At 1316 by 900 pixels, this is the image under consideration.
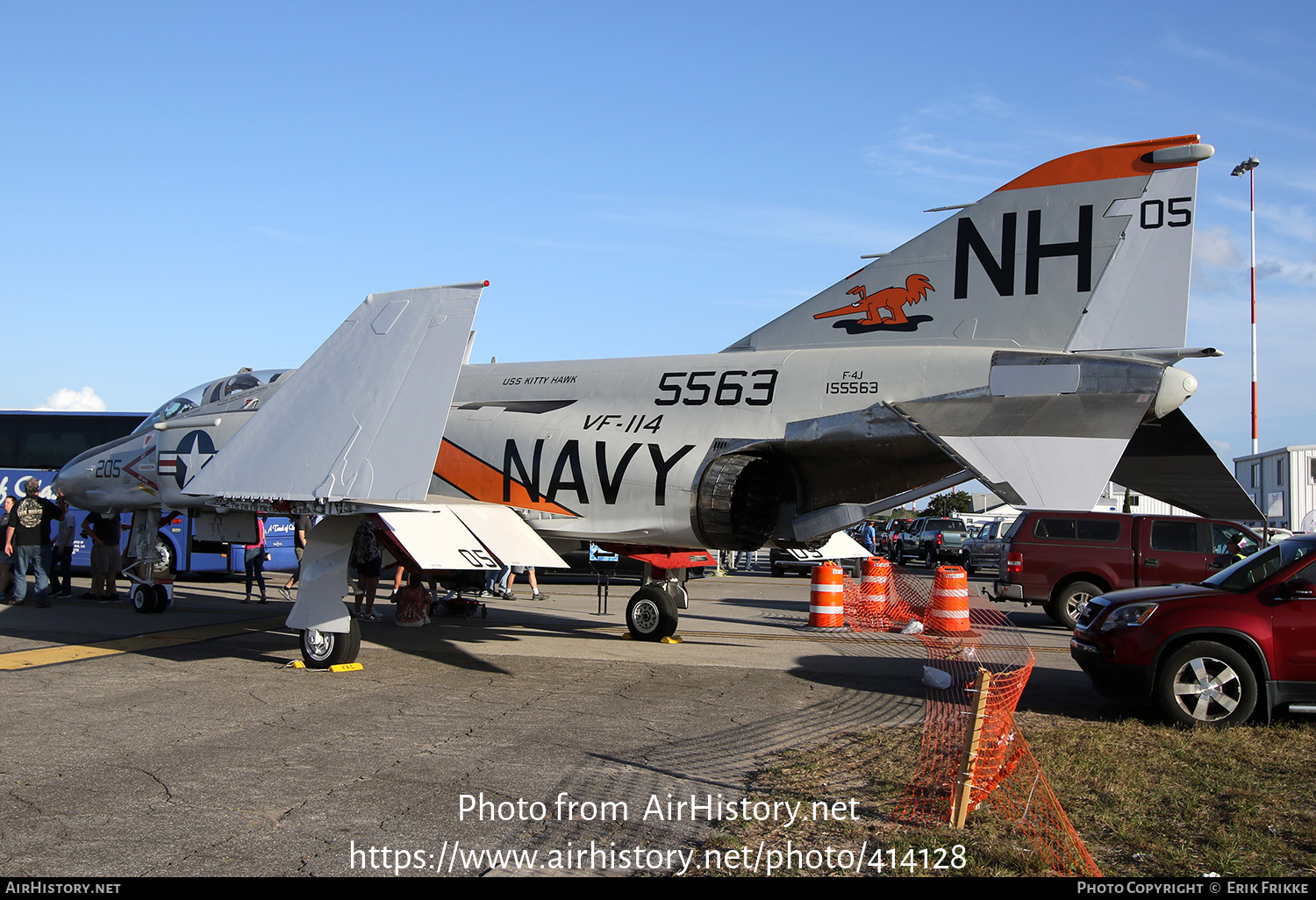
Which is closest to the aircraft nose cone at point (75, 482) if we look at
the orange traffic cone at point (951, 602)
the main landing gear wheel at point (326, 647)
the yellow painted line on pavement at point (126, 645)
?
the yellow painted line on pavement at point (126, 645)

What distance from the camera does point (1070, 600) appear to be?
1557 cm

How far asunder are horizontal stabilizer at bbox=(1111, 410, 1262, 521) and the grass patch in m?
2.93

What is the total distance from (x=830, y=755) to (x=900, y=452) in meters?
4.67

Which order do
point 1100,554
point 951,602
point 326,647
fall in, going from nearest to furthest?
point 326,647
point 951,602
point 1100,554

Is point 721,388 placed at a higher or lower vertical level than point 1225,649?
higher

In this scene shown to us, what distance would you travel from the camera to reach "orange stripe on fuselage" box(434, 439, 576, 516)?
11.7m

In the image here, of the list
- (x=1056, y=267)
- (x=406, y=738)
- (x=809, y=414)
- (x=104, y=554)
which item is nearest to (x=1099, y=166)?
(x=1056, y=267)

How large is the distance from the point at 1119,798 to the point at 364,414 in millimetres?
7591

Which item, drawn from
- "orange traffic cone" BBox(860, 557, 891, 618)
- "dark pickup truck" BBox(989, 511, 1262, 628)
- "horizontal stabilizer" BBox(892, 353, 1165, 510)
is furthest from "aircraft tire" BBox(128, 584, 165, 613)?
"dark pickup truck" BBox(989, 511, 1262, 628)

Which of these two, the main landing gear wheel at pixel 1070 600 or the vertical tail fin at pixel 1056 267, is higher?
the vertical tail fin at pixel 1056 267

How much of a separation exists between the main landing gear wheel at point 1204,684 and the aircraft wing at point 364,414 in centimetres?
672

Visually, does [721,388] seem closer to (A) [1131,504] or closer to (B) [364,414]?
(B) [364,414]

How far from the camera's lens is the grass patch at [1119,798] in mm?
4559

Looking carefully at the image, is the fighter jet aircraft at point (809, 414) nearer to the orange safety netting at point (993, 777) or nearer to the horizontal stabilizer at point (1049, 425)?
the horizontal stabilizer at point (1049, 425)
